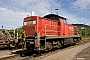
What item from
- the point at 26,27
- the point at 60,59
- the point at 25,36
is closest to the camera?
the point at 60,59

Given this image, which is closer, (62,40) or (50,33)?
(50,33)

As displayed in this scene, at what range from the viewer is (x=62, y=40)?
Result: 15766 millimetres

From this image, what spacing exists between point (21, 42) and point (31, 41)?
3.24ft

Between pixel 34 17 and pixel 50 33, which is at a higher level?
pixel 34 17

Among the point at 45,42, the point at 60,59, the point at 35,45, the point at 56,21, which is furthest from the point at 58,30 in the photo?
the point at 60,59

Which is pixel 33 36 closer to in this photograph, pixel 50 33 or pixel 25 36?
pixel 25 36

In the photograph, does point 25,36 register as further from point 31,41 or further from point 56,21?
point 56,21

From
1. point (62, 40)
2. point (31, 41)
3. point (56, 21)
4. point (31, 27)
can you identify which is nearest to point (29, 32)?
point (31, 27)

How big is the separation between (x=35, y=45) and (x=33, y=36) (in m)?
0.97

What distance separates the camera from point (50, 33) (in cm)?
1362

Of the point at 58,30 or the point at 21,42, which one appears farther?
the point at 58,30

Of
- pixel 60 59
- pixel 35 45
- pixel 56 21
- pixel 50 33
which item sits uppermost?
pixel 56 21

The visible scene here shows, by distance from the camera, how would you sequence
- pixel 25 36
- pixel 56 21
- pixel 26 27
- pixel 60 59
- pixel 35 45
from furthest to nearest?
pixel 56 21 < pixel 26 27 < pixel 25 36 < pixel 35 45 < pixel 60 59

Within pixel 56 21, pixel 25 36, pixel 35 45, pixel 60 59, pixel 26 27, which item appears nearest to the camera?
pixel 60 59
